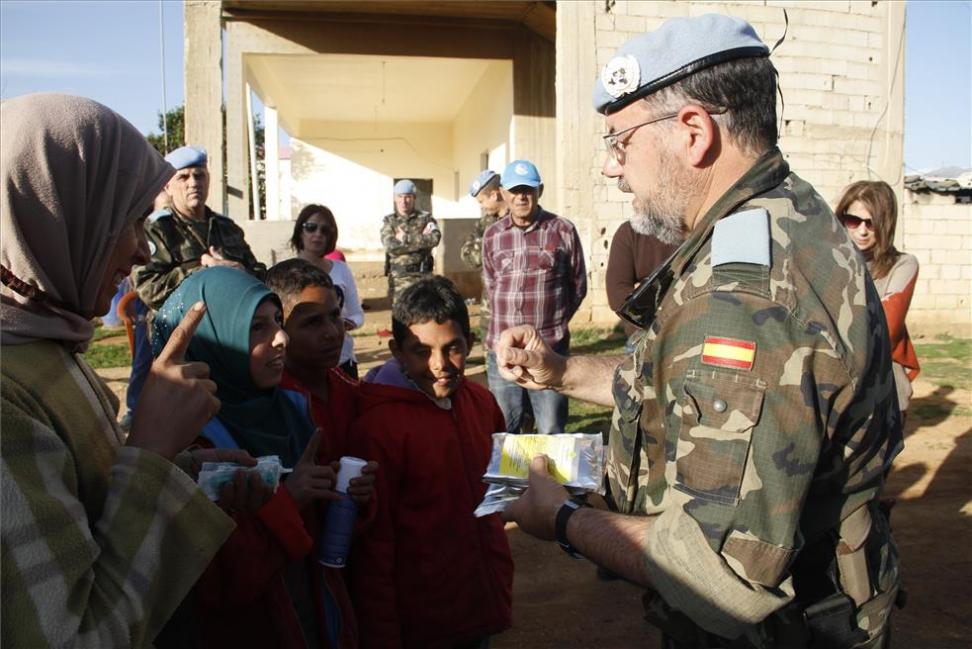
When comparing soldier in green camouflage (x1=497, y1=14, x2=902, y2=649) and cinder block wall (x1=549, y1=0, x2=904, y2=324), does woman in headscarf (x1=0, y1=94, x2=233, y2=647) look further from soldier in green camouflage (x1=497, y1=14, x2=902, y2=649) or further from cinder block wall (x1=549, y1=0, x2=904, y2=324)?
cinder block wall (x1=549, y1=0, x2=904, y2=324)

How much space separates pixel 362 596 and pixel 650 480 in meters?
1.32

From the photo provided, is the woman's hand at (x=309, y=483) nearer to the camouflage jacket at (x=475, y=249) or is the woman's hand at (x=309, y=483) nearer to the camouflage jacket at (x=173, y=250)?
the camouflage jacket at (x=173, y=250)

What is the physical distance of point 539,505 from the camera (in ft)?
6.14

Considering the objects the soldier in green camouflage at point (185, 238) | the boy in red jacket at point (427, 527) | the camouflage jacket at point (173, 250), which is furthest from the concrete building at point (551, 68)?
the boy in red jacket at point (427, 527)

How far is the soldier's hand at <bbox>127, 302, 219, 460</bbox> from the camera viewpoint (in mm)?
1473

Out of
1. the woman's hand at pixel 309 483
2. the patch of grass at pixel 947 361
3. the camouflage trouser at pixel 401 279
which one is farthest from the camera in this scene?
the camouflage trouser at pixel 401 279

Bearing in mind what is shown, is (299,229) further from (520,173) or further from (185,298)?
(185,298)

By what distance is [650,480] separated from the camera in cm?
174

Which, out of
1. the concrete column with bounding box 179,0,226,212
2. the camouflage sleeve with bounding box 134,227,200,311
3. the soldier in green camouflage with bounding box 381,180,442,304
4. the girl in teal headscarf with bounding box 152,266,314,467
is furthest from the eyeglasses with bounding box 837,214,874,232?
the concrete column with bounding box 179,0,226,212

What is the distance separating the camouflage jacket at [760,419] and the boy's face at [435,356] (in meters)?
1.25

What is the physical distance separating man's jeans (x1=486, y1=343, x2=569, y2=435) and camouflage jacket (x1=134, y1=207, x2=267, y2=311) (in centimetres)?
192

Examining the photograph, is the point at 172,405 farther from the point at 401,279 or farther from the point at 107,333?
the point at 107,333

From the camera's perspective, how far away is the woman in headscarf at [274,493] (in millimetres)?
2072

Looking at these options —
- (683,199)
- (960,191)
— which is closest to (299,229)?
(683,199)
